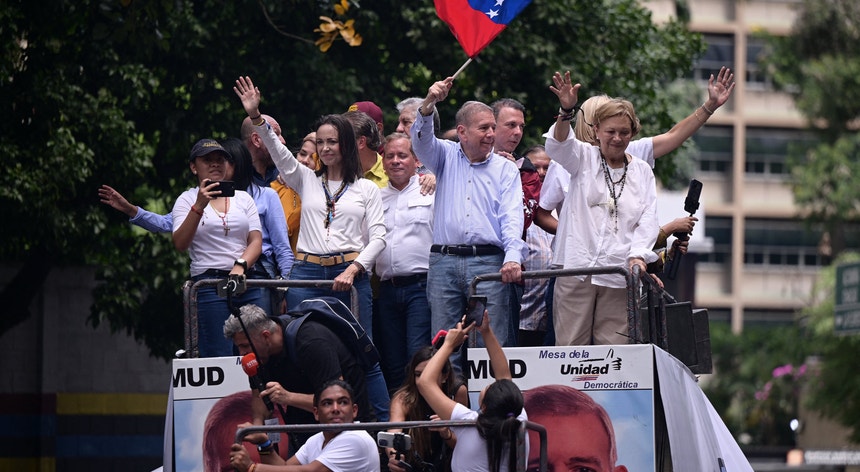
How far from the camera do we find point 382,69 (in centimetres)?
2059

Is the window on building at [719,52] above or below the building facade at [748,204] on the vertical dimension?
above

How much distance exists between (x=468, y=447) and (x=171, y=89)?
38.8 ft

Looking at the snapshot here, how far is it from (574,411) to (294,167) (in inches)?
96.3

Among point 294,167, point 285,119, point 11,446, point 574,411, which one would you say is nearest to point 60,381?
point 11,446

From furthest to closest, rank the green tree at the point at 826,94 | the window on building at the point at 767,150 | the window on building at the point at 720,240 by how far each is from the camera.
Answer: the window on building at the point at 767,150 < the window on building at the point at 720,240 < the green tree at the point at 826,94

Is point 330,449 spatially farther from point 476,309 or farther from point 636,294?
point 636,294

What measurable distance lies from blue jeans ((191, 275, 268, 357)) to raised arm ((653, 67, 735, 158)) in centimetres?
268

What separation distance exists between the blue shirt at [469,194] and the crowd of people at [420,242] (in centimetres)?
1

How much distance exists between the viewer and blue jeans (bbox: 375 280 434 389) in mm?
10008

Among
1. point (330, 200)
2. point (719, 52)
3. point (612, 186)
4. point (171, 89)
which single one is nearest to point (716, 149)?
point (719, 52)

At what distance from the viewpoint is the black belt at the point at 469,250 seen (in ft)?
31.6

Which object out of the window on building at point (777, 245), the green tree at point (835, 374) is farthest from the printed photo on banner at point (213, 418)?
the window on building at point (777, 245)

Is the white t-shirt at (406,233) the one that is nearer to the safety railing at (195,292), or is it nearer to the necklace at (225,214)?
the safety railing at (195,292)

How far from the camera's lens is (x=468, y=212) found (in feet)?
31.8
